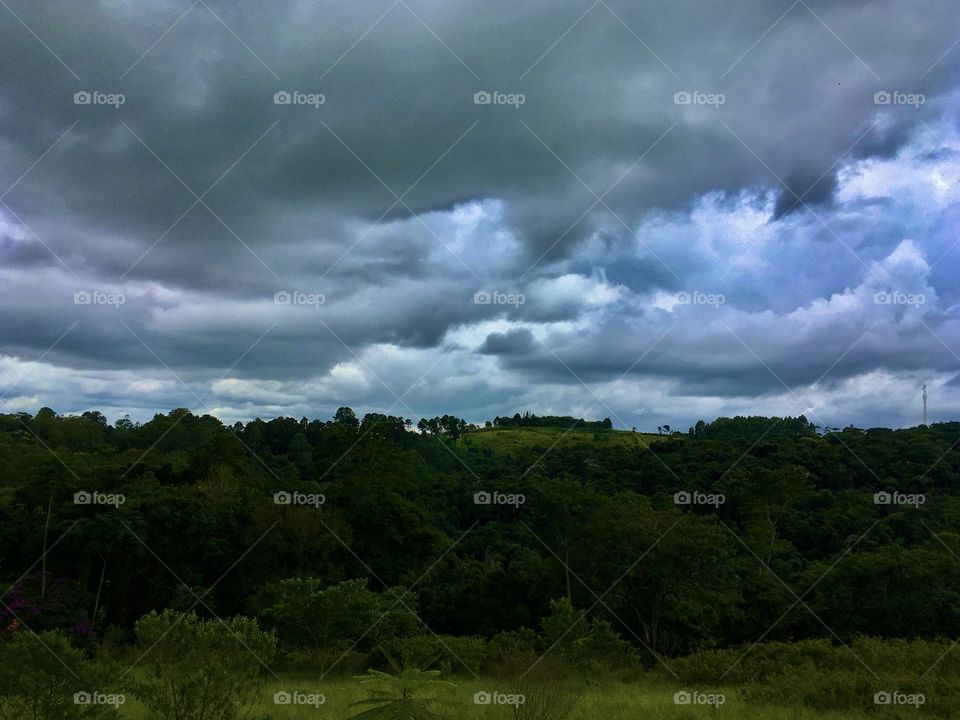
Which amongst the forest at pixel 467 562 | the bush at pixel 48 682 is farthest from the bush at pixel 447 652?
the bush at pixel 48 682

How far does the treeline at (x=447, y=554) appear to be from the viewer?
3219 centimetres

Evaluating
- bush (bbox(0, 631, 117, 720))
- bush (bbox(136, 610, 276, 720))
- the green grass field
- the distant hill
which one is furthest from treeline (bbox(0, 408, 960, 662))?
the distant hill

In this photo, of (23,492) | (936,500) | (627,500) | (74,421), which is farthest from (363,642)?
(74,421)

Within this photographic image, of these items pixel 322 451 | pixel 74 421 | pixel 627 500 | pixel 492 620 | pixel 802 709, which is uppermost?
pixel 74 421

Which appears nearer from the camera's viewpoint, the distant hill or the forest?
the forest

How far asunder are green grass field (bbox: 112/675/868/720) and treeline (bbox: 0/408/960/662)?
6.45m

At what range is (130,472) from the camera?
139 ft

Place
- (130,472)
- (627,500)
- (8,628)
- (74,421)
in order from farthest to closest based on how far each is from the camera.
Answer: (74,421), (130,472), (627,500), (8,628)

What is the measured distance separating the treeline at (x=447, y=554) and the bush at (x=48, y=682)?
41.1 ft

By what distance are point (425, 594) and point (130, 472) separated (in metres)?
18.2

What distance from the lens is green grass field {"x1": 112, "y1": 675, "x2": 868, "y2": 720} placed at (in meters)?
12.5

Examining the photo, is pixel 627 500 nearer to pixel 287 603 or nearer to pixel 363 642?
pixel 363 642

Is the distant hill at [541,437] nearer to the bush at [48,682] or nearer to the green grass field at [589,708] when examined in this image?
the green grass field at [589,708]

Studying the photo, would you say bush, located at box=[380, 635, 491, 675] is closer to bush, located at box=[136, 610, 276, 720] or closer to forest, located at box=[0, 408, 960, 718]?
forest, located at box=[0, 408, 960, 718]
